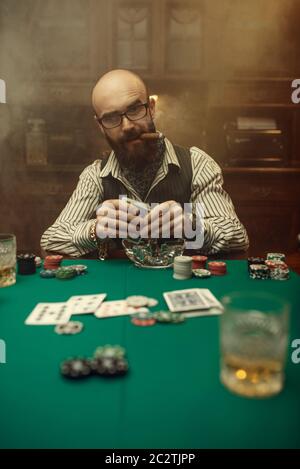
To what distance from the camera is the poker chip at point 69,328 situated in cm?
95

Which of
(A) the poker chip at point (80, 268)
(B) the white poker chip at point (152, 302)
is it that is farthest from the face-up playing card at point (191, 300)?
(A) the poker chip at point (80, 268)

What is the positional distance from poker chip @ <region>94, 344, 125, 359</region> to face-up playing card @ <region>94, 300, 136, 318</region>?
0.67 ft

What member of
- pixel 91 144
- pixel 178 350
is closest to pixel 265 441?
pixel 178 350

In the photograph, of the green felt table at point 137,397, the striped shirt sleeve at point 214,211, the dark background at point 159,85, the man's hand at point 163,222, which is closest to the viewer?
the green felt table at point 137,397

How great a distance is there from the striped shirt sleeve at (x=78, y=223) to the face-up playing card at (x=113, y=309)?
0.63 meters

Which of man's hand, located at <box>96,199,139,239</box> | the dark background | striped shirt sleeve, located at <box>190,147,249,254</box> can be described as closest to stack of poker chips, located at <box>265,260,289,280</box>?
striped shirt sleeve, located at <box>190,147,249,254</box>

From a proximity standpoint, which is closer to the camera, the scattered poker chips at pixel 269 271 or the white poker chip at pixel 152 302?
the white poker chip at pixel 152 302

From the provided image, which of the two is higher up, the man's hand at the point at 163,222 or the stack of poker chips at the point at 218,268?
the man's hand at the point at 163,222

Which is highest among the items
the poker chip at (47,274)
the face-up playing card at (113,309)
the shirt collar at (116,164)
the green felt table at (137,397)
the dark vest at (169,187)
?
the shirt collar at (116,164)

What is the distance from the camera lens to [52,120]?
12.8ft

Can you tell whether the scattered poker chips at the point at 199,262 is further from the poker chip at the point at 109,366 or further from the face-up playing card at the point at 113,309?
the poker chip at the point at 109,366

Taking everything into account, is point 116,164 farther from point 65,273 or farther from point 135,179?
point 65,273

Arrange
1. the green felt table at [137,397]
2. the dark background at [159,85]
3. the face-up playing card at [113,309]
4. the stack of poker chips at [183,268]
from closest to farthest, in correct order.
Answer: the green felt table at [137,397]
the face-up playing card at [113,309]
the stack of poker chips at [183,268]
the dark background at [159,85]

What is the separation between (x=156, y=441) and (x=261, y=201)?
11.3 feet
